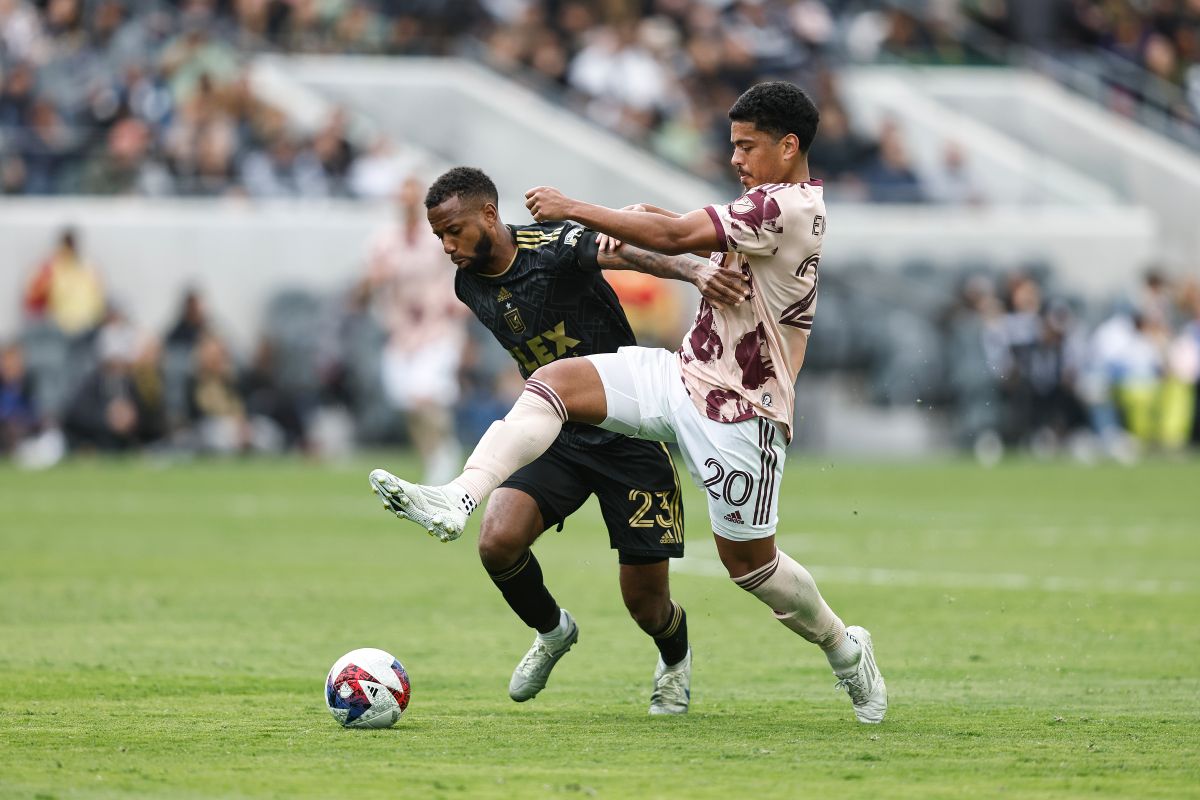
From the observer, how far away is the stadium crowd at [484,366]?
80.9ft

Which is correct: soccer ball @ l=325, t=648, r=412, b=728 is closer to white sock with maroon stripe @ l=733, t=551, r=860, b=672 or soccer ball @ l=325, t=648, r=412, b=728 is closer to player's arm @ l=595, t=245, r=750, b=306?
white sock with maroon stripe @ l=733, t=551, r=860, b=672

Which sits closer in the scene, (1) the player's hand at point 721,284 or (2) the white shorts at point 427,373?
(1) the player's hand at point 721,284

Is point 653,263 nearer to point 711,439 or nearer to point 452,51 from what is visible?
point 711,439

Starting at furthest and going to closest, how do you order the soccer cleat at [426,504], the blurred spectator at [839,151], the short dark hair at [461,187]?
the blurred spectator at [839,151]
the short dark hair at [461,187]
the soccer cleat at [426,504]

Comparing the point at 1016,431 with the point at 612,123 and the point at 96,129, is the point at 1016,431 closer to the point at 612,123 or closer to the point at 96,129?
the point at 612,123

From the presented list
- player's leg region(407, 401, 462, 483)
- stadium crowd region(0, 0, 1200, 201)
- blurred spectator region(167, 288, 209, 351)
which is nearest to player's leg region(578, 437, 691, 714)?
player's leg region(407, 401, 462, 483)

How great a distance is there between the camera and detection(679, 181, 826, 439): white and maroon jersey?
7266mm

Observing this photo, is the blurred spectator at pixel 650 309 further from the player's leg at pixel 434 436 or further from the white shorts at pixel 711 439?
the white shorts at pixel 711 439

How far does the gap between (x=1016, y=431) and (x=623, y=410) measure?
21397 mm

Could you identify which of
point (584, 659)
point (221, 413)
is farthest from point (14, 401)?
point (584, 659)

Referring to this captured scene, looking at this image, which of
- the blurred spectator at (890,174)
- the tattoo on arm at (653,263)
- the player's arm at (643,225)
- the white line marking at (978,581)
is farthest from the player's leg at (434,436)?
the player's arm at (643,225)

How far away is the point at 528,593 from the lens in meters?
8.12

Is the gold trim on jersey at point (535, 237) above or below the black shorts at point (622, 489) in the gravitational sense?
above

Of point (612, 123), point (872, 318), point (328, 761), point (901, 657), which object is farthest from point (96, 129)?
point (328, 761)
